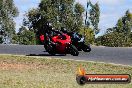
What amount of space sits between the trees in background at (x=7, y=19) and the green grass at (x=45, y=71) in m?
54.4

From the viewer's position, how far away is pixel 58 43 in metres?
22.4

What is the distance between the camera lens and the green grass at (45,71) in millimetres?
12805

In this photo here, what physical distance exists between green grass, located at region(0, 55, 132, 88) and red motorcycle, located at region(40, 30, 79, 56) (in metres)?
2.72

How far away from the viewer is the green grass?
12805 mm

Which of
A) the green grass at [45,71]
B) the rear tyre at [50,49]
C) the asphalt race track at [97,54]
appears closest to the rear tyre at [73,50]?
the asphalt race track at [97,54]

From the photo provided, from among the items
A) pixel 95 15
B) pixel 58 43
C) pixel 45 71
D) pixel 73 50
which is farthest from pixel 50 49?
pixel 95 15

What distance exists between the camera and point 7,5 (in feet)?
247

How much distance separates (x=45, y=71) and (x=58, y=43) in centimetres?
613

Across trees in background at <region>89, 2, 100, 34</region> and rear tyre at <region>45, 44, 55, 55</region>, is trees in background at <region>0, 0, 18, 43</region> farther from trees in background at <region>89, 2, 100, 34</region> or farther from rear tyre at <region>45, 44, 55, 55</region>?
rear tyre at <region>45, 44, 55, 55</region>

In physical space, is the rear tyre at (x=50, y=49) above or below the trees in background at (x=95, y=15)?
below

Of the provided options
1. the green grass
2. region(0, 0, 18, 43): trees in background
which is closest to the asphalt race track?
the green grass

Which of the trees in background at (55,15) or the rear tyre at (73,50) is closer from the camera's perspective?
the rear tyre at (73,50)

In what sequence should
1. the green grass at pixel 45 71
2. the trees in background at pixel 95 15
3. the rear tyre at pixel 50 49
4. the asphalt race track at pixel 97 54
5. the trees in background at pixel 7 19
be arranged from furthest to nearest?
the trees in background at pixel 95 15 → the trees in background at pixel 7 19 → the rear tyre at pixel 50 49 → the asphalt race track at pixel 97 54 → the green grass at pixel 45 71

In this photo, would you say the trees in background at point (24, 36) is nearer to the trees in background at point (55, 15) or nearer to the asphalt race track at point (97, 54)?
the trees in background at point (55, 15)
